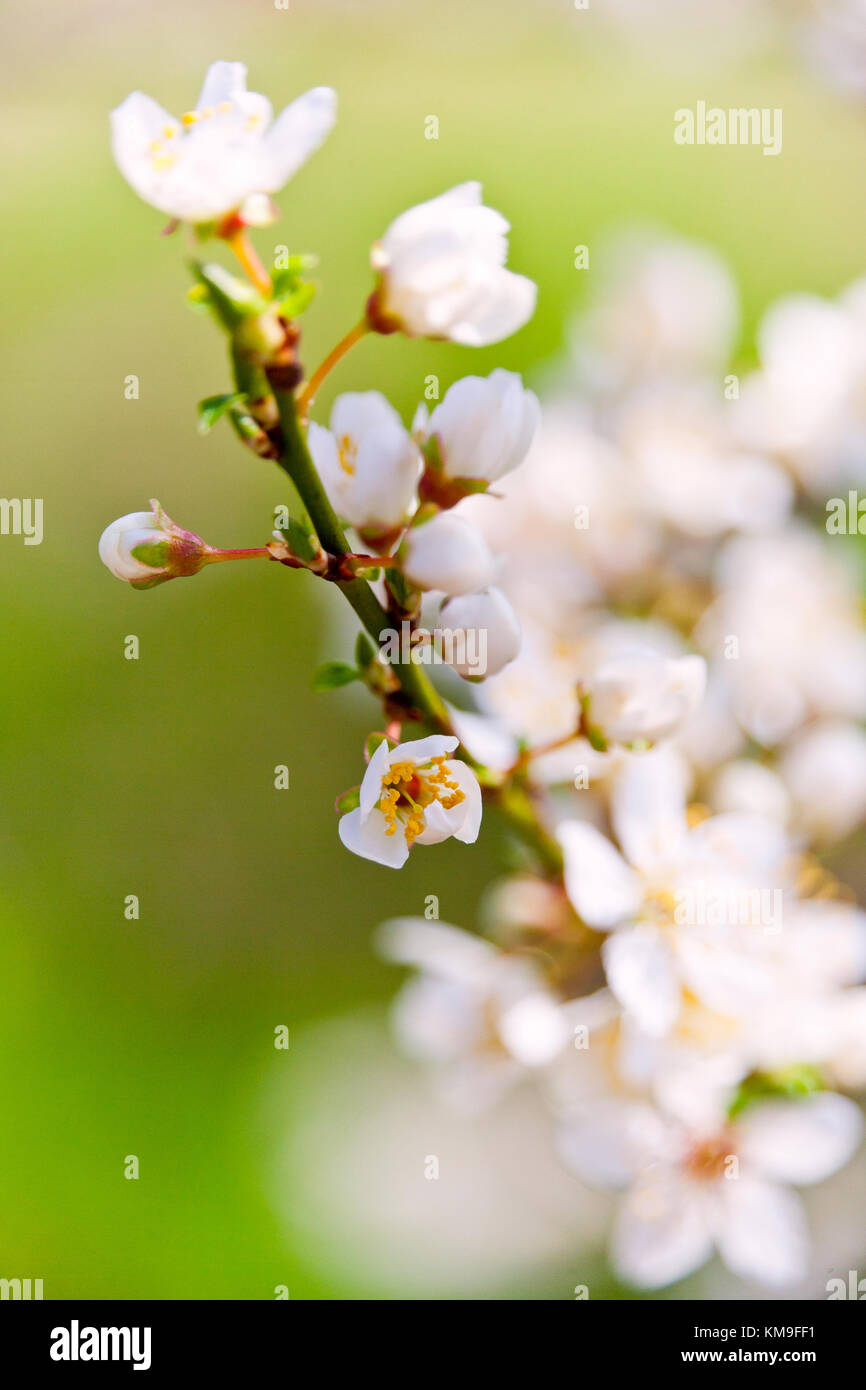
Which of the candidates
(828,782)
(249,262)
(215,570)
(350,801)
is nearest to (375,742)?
(350,801)

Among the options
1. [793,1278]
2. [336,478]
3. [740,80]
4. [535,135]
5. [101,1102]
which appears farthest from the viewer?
[535,135]

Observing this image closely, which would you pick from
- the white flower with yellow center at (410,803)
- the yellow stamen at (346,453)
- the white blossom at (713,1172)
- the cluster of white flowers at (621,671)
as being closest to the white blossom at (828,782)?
the cluster of white flowers at (621,671)

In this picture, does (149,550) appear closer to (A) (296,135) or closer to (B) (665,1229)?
(A) (296,135)

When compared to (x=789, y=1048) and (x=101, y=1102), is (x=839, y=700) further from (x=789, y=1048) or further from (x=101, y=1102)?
(x=101, y=1102)

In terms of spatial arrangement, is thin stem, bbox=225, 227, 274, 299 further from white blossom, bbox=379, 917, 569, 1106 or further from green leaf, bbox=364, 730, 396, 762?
white blossom, bbox=379, 917, 569, 1106
